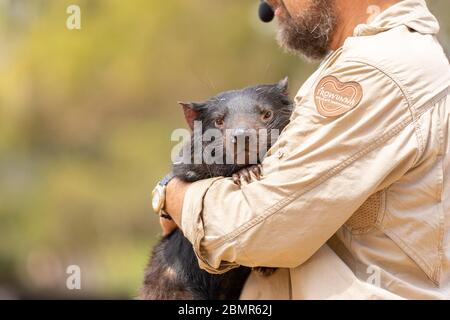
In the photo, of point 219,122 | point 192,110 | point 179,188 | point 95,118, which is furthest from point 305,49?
point 95,118

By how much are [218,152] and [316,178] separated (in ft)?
2.97

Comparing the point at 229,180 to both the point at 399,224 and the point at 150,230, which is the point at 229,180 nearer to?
the point at 399,224

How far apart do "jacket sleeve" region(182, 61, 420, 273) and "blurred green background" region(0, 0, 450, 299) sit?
846 centimetres

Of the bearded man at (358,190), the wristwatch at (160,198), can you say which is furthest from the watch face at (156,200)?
the bearded man at (358,190)

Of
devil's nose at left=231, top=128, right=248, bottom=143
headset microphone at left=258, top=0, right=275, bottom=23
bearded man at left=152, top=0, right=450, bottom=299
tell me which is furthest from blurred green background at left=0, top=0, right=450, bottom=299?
bearded man at left=152, top=0, right=450, bottom=299

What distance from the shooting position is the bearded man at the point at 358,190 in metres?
2.85

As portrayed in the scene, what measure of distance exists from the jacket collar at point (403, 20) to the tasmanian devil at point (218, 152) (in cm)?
73

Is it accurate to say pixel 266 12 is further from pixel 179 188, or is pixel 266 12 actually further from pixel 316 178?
pixel 316 178

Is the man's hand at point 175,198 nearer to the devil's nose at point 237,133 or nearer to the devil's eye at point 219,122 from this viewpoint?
the devil's nose at point 237,133

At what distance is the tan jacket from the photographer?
2848mm

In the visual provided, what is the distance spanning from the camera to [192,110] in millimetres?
3928

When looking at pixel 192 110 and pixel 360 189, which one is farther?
pixel 192 110

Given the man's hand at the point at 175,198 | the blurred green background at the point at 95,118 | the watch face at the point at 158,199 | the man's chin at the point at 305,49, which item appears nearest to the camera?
the man's hand at the point at 175,198

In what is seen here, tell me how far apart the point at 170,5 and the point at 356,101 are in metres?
10.3
